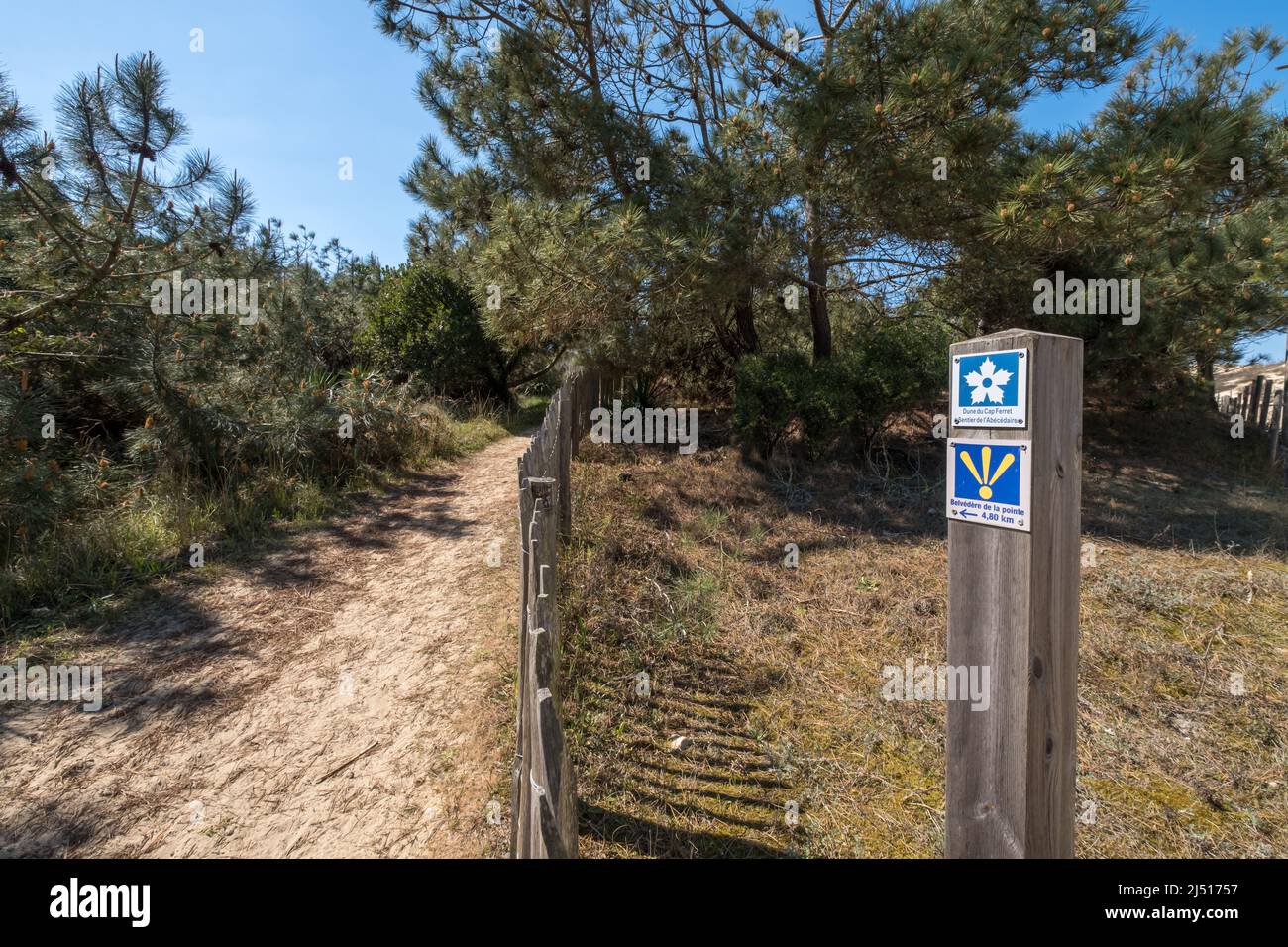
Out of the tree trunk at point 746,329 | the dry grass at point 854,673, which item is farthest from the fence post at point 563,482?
the tree trunk at point 746,329

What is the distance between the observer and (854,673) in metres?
3.53

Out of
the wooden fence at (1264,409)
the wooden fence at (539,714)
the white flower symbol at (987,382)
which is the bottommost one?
the wooden fence at (539,714)

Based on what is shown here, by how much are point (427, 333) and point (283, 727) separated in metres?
9.75

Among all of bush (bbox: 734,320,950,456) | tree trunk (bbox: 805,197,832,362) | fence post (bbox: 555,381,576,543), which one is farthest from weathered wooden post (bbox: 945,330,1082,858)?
bush (bbox: 734,320,950,456)

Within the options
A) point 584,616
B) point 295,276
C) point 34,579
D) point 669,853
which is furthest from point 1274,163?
point 295,276

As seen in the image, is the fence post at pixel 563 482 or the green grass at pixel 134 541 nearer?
the green grass at pixel 134 541

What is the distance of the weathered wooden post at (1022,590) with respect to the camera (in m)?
1.43

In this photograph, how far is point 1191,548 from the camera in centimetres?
520

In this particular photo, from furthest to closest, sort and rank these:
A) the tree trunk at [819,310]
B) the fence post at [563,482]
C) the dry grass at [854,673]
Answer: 1. the tree trunk at [819,310]
2. the fence post at [563,482]
3. the dry grass at [854,673]

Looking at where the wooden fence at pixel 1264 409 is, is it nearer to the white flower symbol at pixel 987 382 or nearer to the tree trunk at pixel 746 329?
the tree trunk at pixel 746 329

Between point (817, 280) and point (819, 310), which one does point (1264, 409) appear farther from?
point (817, 280)

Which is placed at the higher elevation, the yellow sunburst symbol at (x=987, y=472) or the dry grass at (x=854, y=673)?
the yellow sunburst symbol at (x=987, y=472)

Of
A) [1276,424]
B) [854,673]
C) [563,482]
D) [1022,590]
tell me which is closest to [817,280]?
[563,482]
